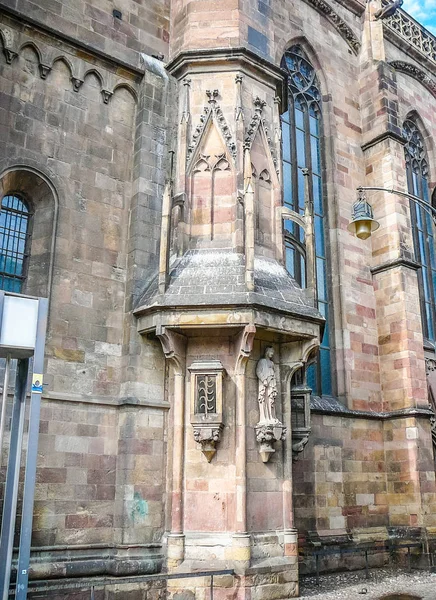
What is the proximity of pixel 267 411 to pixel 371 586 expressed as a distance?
14.1 ft

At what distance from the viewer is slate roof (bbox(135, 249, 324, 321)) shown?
9891 mm

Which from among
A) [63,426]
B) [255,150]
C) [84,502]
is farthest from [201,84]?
[84,502]

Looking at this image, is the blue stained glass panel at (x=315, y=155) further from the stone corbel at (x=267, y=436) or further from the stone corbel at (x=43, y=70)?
the stone corbel at (x=267, y=436)

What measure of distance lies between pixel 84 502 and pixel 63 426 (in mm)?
1156

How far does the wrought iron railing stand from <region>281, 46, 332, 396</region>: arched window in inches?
180

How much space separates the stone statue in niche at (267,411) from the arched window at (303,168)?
170 inches

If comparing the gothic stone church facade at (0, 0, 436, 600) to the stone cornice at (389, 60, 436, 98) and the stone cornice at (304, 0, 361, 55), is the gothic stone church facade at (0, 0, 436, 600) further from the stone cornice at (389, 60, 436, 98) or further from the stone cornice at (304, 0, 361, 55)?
the stone cornice at (389, 60, 436, 98)

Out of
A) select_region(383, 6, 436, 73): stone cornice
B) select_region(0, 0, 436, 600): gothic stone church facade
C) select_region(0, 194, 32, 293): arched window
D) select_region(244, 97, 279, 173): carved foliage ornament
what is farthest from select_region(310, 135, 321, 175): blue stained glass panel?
select_region(0, 194, 32, 293): arched window

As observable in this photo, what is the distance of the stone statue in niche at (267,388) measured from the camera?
10.0m

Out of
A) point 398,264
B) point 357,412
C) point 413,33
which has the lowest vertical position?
point 357,412

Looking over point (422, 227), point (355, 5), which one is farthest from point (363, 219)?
point (355, 5)

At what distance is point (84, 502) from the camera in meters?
9.49

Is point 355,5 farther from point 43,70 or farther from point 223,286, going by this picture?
point 223,286

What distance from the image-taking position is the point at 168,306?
9.88 meters
